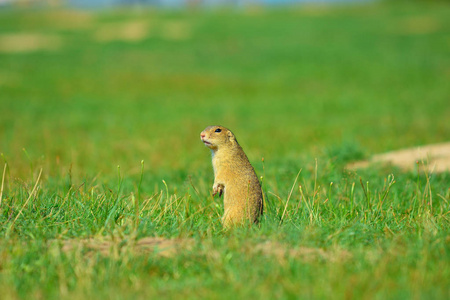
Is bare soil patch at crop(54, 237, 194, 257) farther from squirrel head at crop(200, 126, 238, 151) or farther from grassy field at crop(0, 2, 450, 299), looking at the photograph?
squirrel head at crop(200, 126, 238, 151)

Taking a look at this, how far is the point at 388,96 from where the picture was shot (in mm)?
17219

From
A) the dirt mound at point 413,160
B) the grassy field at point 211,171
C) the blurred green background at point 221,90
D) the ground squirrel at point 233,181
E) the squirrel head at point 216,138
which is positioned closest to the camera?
the grassy field at point 211,171

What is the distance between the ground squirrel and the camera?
13.2ft

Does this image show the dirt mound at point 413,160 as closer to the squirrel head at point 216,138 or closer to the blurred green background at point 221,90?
the blurred green background at point 221,90

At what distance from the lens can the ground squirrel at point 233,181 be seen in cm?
404

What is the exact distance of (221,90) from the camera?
65.6ft

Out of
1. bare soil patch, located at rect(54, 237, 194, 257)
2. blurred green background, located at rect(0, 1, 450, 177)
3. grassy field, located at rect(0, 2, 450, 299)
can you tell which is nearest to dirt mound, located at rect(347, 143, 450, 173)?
grassy field, located at rect(0, 2, 450, 299)

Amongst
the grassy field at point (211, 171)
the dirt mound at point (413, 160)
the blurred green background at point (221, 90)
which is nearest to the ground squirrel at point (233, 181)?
the grassy field at point (211, 171)

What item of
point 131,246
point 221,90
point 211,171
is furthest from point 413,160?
point 221,90

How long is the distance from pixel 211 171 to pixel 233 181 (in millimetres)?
2602

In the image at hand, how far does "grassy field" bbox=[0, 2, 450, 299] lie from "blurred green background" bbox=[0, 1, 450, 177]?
86mm

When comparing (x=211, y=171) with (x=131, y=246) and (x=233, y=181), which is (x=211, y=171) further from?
(x=131, y=246)

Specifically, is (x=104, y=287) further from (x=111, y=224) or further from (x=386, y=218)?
(x=386, y=218)

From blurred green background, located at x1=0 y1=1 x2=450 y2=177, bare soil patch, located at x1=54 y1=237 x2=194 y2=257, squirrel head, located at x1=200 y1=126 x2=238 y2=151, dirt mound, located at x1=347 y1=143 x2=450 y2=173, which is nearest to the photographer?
bare soil patch, located at x1=54 y1=237 x2=194 y2=257
